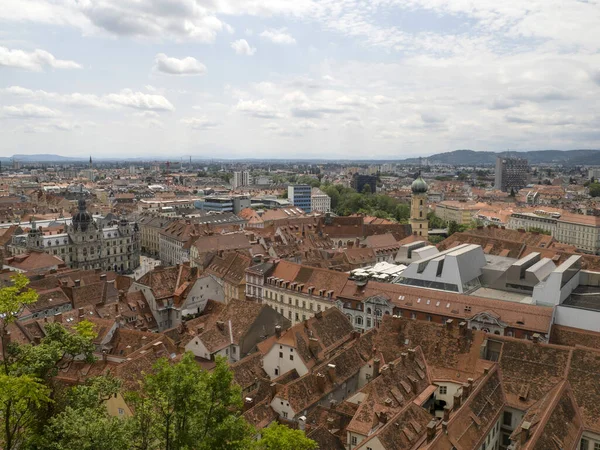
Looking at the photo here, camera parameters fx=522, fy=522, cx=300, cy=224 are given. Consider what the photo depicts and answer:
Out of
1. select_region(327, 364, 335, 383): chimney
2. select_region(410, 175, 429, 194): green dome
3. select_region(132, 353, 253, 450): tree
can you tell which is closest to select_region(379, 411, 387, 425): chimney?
select_region(327, 364, 335, 383): chimney

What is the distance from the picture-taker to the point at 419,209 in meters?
145

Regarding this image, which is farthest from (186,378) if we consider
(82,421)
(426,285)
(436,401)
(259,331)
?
(426,285)

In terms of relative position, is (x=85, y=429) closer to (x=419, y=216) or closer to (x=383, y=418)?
(x=383, y=418)

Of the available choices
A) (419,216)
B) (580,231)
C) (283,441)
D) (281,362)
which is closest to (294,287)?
(281,362)

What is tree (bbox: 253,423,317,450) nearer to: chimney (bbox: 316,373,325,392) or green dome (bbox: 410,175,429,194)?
chimney (bbox: 316,373,325,392)

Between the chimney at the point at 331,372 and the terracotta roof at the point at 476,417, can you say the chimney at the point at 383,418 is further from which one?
the chimney at the point at 331,372

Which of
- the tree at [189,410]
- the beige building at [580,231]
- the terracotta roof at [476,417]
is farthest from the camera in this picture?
the beige building at [580,231]

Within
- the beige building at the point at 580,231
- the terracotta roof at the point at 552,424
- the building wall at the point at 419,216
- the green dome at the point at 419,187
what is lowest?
the beige building at the point at 580,231

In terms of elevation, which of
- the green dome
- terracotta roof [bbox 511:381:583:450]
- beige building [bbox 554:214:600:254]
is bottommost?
beige building [bbox 554:214:600:254]

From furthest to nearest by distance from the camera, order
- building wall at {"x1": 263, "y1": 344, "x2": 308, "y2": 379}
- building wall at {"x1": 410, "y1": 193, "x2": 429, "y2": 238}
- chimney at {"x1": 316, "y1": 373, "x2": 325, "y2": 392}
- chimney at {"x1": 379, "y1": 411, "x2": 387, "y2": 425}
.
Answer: building wall at {"x1": 410, "y1": 193, "x2": 429, "y2": 238} → building wall at {"x1": 263, "y1": 344, "x2": 308, "y2": 379} → chimney at {"x1": 316, "y1": 373, "x2": 325, "y2": 392} → chimney at {"x1": 379, "y1": 411, "x2": 387, "y2": 425}

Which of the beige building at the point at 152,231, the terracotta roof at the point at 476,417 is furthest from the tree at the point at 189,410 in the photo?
the beige building at the point at 152,231

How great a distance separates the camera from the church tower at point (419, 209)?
142 m

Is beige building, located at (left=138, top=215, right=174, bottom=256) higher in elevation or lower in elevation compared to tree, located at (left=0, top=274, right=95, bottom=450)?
lower

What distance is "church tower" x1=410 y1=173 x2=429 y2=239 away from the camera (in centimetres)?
14175
